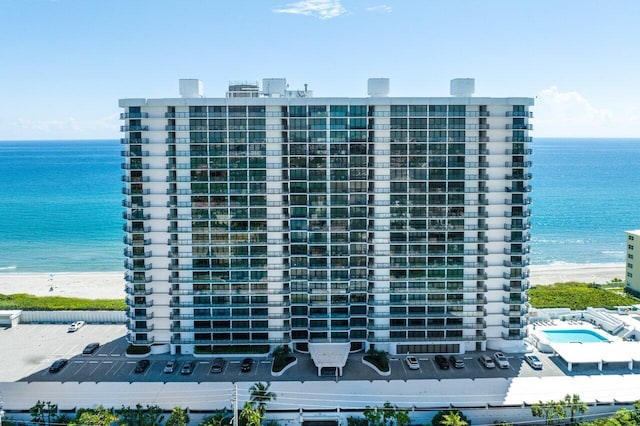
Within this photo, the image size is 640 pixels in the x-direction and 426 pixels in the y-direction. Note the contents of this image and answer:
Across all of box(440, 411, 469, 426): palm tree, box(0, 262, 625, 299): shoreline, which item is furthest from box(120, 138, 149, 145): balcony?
box(0, 262, 625, 299): shoreline

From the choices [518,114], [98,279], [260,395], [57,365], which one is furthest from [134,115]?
[98,279]

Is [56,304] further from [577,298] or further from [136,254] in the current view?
[577,298]

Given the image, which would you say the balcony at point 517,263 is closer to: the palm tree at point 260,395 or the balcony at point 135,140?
the palm tree at point 260,395

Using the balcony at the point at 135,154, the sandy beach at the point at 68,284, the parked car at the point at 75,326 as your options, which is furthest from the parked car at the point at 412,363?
the sandy beach at the point at 68,284

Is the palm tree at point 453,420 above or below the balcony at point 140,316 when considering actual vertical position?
below

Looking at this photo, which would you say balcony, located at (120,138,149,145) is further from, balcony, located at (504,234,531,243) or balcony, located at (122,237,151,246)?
balcony, located at (504,234,531,243)

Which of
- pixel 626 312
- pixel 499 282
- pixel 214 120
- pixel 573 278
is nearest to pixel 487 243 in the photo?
pixel 499 282
